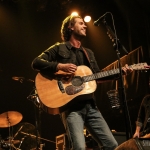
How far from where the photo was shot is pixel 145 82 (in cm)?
642

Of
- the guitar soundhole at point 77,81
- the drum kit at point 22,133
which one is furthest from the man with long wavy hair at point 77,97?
the drum kit at point 22,133

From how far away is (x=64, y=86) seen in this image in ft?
10.7

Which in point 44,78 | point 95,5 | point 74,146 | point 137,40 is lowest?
point 74,146

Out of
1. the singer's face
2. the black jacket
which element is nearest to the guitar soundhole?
the black jacket

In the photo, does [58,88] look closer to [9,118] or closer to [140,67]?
[140,67]

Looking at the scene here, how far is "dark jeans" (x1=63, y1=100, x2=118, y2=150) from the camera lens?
112 inches

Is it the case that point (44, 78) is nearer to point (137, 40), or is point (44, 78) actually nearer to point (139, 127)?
point (139, 127)

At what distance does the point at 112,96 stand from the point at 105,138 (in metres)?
3.99

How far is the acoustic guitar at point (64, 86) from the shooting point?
3135mm

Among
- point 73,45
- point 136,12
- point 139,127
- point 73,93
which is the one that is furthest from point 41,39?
point 73,93

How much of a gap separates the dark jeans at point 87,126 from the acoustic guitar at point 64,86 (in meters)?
0.19

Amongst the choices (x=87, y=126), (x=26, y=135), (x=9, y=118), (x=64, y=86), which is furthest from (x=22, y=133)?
(x=87, y=126)

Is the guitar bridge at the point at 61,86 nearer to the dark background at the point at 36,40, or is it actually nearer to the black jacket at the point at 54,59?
the black jacket at the point at 54,59

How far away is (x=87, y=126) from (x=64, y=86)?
0.57m
